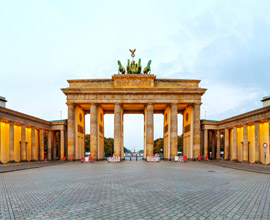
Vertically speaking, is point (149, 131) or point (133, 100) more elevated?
point (133, 100)

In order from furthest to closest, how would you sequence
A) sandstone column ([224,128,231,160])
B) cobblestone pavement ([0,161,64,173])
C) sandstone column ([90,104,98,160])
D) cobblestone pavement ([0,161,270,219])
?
sandstone column ([90,104,98,160])
sandstone column ([224,128,231,160])
cobblestone pavement ([0,161,64,173])
cobblestone pavement ([0,161,270,219])

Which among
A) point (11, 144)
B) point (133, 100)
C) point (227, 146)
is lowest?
point (227, 146)

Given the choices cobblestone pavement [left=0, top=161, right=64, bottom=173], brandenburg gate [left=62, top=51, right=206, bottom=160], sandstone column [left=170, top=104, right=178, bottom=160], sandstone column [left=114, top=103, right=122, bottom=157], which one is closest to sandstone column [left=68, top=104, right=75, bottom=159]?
brandenburg gate [left=62, top=51, right=206, bottom=160]

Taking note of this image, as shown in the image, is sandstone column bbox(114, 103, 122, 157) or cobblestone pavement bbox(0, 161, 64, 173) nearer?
cobblestone pavement bbox(0, 161, 64, 173)

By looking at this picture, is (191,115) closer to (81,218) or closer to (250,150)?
(250,150)

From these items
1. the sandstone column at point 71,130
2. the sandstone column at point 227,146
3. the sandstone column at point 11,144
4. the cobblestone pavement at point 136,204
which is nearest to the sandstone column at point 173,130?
the sandstone column at point 227,146

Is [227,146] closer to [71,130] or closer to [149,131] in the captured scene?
[149,131]

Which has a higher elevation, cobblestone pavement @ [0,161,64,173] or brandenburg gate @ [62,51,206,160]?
brandenburg gate @ [62,51,206,160]

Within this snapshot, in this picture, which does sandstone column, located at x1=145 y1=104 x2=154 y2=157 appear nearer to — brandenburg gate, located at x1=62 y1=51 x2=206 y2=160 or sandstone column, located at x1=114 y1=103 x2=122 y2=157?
brandenburg gate, located at x1=62 y1=51 x2=206 y2=160

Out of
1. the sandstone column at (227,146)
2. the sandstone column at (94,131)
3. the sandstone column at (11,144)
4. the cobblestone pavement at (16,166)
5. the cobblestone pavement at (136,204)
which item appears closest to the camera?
the cobblestone pavement at (136,204)

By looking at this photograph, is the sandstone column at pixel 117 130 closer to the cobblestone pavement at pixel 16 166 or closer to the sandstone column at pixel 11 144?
the cobblestone pavement at pixel 16 166

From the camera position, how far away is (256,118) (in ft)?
109

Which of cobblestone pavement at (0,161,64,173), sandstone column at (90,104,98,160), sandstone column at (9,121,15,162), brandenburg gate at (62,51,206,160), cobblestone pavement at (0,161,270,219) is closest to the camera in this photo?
cobblestone pavement at (0,161,270,219)

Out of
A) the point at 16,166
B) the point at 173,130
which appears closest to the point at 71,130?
the point at 16,166
